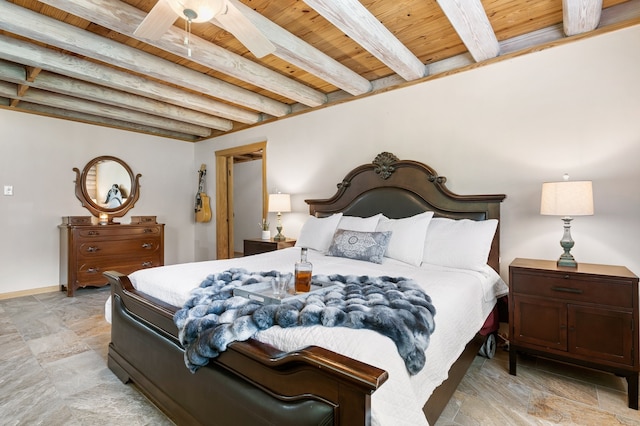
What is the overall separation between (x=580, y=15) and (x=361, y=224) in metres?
2.14

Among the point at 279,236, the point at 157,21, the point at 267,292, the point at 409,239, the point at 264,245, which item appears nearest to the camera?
the point at 267,292

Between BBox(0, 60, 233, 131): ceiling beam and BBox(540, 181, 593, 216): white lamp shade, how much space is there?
426 cm

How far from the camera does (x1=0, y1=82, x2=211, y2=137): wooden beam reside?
3740 millimetres

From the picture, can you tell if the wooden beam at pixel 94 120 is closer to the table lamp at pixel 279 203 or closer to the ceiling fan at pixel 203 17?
the table lamp at pixel 279 203

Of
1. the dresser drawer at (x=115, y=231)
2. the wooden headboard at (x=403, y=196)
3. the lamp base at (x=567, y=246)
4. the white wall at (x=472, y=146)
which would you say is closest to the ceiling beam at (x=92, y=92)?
the white wall at (x=472, y=146)

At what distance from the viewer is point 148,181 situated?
5.43m

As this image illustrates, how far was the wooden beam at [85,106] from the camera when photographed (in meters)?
3.74

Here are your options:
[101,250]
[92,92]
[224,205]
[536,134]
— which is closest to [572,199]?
[536,134]

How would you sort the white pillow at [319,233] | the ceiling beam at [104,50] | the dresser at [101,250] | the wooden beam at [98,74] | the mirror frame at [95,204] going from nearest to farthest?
the ceiling beam at [104,50] → the wooden beam at [98,74] → the white pillow at [319,233] → the dresser at [101,250] → the mirror frame at [95,204]

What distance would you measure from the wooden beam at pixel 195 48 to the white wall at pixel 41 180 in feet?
10.2

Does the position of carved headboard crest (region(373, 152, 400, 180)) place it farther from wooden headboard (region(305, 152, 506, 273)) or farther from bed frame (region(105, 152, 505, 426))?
bed frame (region(105, 152, 505, 426))

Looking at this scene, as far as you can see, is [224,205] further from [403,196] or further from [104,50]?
[403,196]

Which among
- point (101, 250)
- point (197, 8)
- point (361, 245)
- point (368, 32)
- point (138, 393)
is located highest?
point (368, 32)

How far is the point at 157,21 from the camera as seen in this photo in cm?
183
